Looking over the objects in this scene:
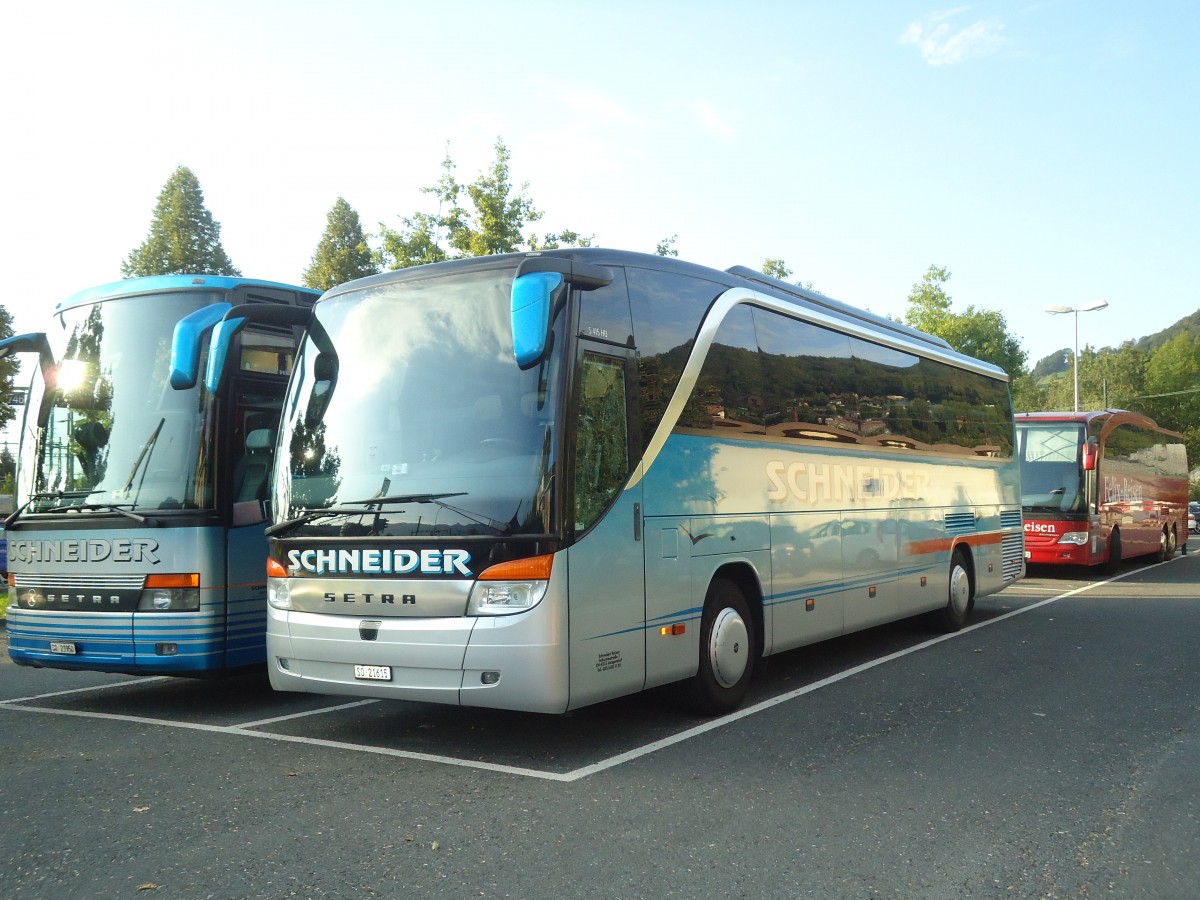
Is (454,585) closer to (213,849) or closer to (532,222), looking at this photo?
(213,849)

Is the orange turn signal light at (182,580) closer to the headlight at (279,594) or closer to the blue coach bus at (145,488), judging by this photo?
the blue coach bus at (145,488)

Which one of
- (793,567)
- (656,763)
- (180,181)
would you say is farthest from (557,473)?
(180,181)

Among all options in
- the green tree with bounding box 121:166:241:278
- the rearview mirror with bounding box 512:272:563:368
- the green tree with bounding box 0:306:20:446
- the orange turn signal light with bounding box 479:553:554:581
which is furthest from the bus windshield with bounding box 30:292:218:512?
the green tree with bounding box 121:166:241:278

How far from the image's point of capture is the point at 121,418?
8.50 m

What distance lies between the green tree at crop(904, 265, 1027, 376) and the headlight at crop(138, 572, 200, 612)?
47.8m

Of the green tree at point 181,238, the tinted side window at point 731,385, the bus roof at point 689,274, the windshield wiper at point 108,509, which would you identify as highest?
the green tree at point 181,238

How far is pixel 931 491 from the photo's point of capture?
12.5 m

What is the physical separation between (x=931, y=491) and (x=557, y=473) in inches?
282

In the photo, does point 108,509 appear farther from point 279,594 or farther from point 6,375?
point 6,375

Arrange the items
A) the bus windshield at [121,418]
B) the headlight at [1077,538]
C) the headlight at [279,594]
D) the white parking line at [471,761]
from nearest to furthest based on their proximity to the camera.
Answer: the white parking line at [471,761]
the headlight at [279,594]
the bus windshield at [121,418]
the headlight at [1077,538]

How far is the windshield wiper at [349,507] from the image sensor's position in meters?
6.72

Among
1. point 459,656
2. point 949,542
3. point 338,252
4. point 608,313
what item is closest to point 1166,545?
point 949,542

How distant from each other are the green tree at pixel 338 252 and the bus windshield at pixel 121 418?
73197mm

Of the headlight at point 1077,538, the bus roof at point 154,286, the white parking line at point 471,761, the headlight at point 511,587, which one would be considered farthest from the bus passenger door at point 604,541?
the headlight at point 1077,538
